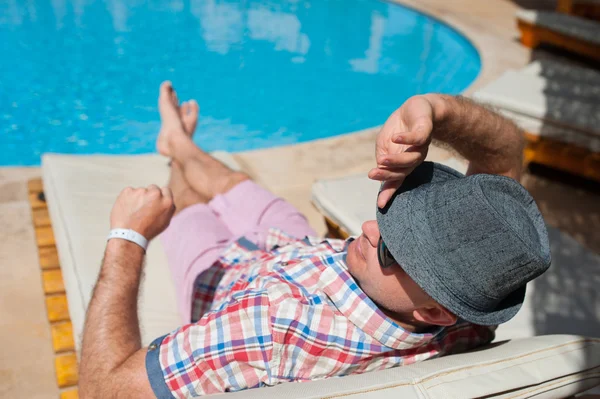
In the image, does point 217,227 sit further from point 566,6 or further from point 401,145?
point 566,6

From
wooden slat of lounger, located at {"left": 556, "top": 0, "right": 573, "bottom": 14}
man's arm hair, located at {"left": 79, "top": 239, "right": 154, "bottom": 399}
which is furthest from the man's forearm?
wooden slat of lounger, located at {"left": 556, "top": 0, "right": 573, "bottom": 14}

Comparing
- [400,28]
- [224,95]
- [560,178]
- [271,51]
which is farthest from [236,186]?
[400,28]

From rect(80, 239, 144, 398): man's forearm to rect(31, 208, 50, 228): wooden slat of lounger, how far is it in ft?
4.11

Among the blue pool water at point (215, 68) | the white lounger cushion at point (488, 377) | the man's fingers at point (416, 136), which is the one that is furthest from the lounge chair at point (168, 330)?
the blue pool water at point (215, 68)

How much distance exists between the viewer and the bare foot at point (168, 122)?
10.5ft

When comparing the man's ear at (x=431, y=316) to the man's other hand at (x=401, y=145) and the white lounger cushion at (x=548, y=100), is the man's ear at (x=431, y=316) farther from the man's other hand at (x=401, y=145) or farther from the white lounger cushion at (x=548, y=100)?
the white lounger cushion at (x=548, y=100)

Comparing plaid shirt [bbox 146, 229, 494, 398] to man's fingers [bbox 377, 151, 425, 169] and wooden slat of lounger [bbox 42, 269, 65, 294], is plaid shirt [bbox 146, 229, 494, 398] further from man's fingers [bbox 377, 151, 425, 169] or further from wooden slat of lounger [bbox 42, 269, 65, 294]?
wooden slat of lounger [bbox 42, 269, 65, 294]

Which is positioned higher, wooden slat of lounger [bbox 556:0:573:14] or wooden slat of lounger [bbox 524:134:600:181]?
wooden slat of lounger [bbox 556:0:573:14]

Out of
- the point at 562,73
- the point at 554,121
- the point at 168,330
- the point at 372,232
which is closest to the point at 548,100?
the point at 554,121

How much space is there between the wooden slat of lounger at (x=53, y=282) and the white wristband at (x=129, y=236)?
78 centimetres

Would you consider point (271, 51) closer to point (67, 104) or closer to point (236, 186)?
point (67, 104)

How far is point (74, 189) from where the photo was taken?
298cm

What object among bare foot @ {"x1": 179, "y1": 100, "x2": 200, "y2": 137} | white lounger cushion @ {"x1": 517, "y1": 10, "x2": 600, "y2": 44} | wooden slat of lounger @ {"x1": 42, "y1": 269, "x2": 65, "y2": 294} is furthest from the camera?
white lounger cushion @ {"x1": 517, "y1": 10, "x2": 600, "y2": 44}

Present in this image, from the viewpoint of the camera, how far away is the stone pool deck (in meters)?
2.23
